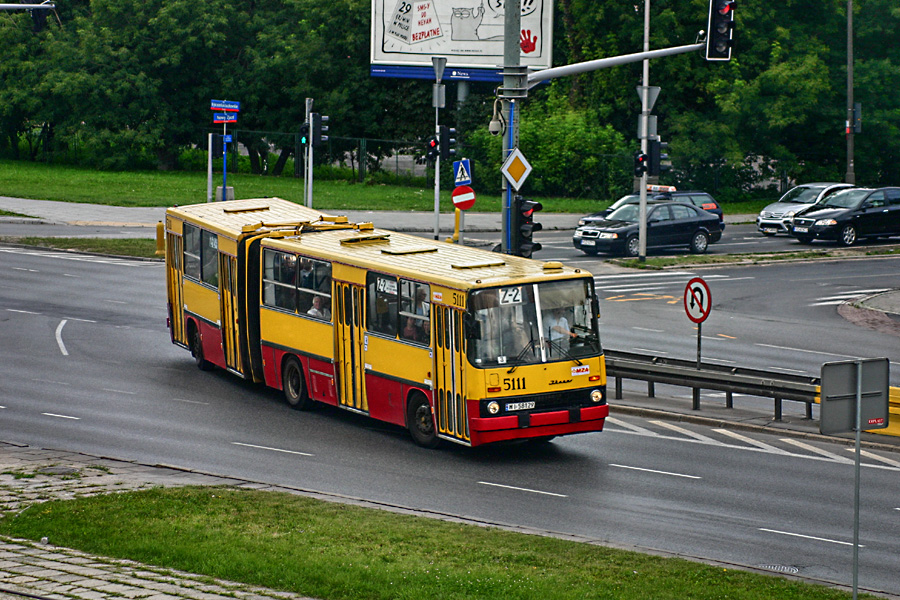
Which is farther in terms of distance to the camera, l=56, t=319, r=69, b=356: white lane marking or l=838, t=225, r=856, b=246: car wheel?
l=838, t=225, r=856, b=246: car wheel

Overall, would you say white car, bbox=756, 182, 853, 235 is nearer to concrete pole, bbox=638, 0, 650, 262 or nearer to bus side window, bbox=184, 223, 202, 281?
concrete pole, bbox=638, 0, 650, 262

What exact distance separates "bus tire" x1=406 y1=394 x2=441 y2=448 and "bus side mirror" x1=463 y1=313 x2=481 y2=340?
1.44m

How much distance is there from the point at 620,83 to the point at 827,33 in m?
9.93

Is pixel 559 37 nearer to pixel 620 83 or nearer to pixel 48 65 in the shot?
pixel 620 83

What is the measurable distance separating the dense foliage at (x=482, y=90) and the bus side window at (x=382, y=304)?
4092 cm

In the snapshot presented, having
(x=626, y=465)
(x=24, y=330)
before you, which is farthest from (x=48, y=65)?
(x=626, y=465)

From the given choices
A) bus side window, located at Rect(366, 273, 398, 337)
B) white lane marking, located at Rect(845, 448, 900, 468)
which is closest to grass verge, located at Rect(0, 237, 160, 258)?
bus side window, located at Rect(366, 273, 398, 337)

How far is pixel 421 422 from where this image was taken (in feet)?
54.2

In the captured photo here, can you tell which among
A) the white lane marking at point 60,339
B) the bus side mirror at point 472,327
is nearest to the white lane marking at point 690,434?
the bus side mirror at point 472,327

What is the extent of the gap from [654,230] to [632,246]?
123cm

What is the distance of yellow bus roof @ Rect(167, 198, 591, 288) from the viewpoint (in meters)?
16.0

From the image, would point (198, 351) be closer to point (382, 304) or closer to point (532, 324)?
point (382, 304)

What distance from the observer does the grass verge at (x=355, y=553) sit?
32.1ft

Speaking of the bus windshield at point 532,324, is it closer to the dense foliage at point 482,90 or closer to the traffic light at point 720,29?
the traffic light at point 720,29
